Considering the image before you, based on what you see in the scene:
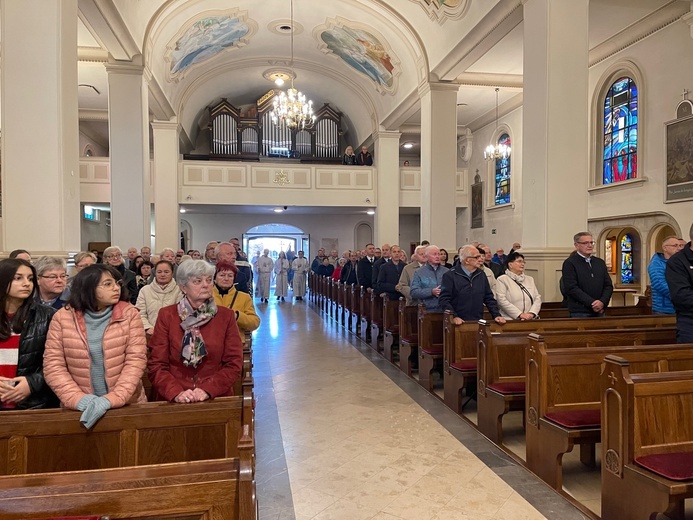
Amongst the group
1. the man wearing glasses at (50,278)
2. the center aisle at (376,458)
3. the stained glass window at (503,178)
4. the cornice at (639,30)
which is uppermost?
the cornice at (639,30)

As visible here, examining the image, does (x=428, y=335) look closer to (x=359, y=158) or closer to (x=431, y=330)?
(x=431, y=330)

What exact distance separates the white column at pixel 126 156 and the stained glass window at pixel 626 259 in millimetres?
9689

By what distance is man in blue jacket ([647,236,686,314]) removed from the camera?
4930 millimetres

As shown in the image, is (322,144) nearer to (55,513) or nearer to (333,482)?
(333,482)

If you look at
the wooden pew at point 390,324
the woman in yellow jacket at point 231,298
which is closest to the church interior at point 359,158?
the wooden pew at point 390,324

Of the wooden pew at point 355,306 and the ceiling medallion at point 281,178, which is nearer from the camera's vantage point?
the wooden pew at point 355,306

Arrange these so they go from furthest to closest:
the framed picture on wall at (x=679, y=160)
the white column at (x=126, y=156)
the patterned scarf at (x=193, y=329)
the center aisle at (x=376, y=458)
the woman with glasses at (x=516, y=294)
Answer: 1. the white column at (x=126, y=156)
2. the framed picture on wall at (x=679, y=160)
3. the woman with glasses at (x=516, y=294)
4. the center aisle at (x=376, y=458)
5. the patterned scarf at (x=193, y=329)

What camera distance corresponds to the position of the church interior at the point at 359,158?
145 inches

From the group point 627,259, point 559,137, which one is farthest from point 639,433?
point 627,259

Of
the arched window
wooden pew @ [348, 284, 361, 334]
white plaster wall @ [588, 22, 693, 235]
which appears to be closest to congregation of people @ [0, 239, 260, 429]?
wooden pew @ [348, 284, 361, 334]

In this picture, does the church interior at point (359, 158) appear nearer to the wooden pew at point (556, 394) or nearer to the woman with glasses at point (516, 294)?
the wooden pew at point (556, 394)

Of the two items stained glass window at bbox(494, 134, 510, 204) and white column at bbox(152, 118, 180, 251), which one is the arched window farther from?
white column at bbox(152, 118, 180, 251)

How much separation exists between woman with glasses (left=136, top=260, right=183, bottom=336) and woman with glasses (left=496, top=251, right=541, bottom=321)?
123 inches

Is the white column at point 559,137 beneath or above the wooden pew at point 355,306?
above
